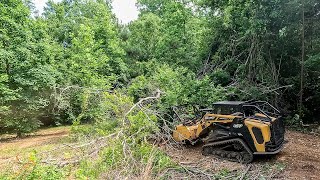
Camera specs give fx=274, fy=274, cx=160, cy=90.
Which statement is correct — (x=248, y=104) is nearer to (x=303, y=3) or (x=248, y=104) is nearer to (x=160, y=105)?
(x=160, y=105)

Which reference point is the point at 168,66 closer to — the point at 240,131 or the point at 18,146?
the point at 240,131

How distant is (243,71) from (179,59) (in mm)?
4462

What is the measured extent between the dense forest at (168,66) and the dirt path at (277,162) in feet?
3.95

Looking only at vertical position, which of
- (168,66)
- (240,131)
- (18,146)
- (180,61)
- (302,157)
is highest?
(180,61)

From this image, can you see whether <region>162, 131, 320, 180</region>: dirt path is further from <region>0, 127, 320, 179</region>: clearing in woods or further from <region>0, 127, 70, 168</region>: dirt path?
<region>0, 127, 70, 168</region>: dirt path

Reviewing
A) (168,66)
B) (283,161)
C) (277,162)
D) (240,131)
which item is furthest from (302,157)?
(168,66)

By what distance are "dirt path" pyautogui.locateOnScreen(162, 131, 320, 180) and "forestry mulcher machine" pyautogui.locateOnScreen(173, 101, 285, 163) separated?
1.12 ft

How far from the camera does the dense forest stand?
10086 millimetres

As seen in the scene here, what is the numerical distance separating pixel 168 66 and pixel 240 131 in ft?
23.6

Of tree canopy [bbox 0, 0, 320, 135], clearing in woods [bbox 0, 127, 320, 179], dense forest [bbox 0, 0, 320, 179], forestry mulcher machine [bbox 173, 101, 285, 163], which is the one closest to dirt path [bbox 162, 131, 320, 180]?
clearing in woods [bbox 0, 127, 320, 179]

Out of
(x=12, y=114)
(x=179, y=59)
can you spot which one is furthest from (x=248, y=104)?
(x=12, y=114)

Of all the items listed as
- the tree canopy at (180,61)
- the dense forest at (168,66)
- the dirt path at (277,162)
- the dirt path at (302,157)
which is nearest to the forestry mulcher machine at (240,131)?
the dirt path at (277,162)

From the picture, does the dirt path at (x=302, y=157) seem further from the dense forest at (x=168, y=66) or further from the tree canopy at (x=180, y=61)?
the tree canopy at (x=180, y=61)

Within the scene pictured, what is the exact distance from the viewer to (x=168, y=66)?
13891 millimetres
